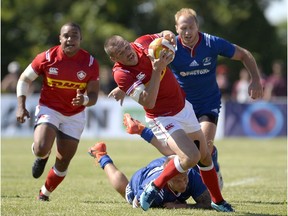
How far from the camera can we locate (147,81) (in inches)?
336

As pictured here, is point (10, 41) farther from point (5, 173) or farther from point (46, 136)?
point (46, 136)

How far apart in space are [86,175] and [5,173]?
136 cm

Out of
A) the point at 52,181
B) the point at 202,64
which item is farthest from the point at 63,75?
the point at 202,64

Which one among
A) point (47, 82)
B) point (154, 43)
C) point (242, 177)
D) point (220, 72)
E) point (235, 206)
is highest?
point (154, 43)

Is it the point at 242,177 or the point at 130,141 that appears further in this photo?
the point at 130,141

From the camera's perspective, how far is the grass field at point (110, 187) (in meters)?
8.83

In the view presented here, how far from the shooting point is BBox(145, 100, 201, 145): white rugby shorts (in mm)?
8555

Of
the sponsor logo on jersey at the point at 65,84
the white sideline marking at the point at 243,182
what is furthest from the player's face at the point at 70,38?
the white sideline marking at the point at 243,182

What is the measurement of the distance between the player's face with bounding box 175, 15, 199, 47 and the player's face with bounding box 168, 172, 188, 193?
6.14ft

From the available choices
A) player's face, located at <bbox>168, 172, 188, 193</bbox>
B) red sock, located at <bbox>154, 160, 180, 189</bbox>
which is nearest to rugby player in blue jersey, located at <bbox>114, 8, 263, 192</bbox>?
player's face, located at <bbox>168, 172, 188, 193</bbox>

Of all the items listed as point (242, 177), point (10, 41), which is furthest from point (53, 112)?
point (10, 41)

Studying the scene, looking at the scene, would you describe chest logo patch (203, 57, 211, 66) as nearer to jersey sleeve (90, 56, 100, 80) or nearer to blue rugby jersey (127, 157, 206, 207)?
jersey sleeve (90, 56, 100, 80)

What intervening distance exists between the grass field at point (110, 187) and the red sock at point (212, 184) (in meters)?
0.29

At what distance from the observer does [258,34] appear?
43.9 meters
